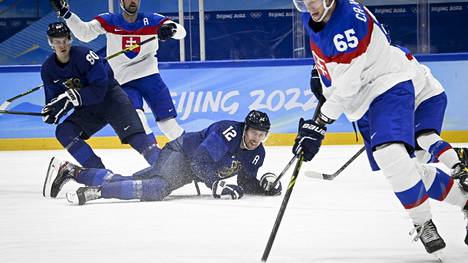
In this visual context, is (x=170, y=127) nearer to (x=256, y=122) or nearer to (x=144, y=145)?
(x=144, y=145)

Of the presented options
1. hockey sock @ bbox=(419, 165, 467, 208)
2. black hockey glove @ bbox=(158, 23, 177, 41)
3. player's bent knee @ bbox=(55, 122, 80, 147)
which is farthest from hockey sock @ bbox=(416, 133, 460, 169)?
black hockey glove @ bbox=(158, 23, 177, 41)

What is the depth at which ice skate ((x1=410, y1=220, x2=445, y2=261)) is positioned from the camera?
3039 millimetres

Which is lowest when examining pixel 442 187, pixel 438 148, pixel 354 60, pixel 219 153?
pixel 219 153

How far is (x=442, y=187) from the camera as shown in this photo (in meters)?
3.37

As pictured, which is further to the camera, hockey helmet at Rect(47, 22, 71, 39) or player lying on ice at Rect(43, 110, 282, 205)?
hockey helmet at Rect(47, 22, 71, 39)

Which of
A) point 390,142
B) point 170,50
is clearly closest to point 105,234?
point 390,142

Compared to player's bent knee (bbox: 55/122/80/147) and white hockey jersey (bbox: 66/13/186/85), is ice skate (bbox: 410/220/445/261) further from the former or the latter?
white hockey jersey (bbox: 66/13/186/85)

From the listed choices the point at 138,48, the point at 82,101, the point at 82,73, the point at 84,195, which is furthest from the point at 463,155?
the point at 138,48

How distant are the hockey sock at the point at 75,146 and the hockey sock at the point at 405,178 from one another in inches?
112

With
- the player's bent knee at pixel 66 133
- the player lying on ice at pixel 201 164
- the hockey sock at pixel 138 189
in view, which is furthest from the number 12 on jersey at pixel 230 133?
the player's bent knee at pixel 66 133

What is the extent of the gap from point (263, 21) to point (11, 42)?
2.64 m

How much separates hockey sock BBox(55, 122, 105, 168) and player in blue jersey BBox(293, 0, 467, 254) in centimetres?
259

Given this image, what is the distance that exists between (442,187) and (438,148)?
33.0 inches

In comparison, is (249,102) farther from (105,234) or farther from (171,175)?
(105,234)
